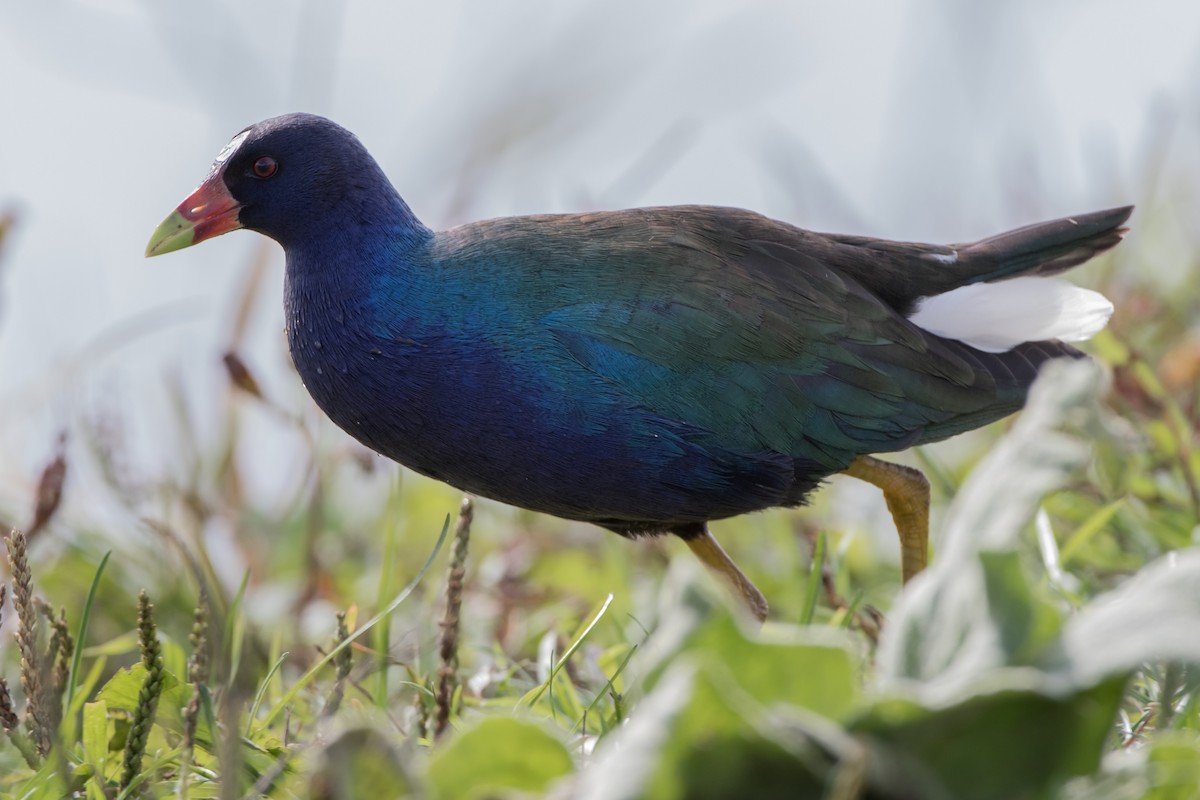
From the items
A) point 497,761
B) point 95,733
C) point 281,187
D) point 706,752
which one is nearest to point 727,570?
point 281,187

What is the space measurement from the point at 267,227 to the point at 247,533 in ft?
5.21

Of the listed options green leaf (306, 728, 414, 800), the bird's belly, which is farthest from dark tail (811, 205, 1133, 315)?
green leaf (306, 728, 414, 800)

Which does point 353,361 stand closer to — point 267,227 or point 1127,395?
point 267,227

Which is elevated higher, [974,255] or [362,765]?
[974,255]

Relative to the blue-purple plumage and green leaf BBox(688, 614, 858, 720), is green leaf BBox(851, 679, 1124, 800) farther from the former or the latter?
the blue-purple plumage

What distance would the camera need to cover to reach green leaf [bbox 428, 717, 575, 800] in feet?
4.77

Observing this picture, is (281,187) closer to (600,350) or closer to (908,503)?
(600,350)

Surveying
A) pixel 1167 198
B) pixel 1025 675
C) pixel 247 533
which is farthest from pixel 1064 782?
pixel 1167 198

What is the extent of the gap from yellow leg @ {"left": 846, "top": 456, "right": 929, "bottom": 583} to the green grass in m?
0.15

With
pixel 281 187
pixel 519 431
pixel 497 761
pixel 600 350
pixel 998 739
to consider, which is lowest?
pixel 998 739

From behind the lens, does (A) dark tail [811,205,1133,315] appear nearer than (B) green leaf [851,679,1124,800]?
No

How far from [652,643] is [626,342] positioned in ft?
3.84

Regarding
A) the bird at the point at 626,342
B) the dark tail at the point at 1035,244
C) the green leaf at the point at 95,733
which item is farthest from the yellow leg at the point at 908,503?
the green leaf at the point at 95,733

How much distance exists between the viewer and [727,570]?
3.23 metres
